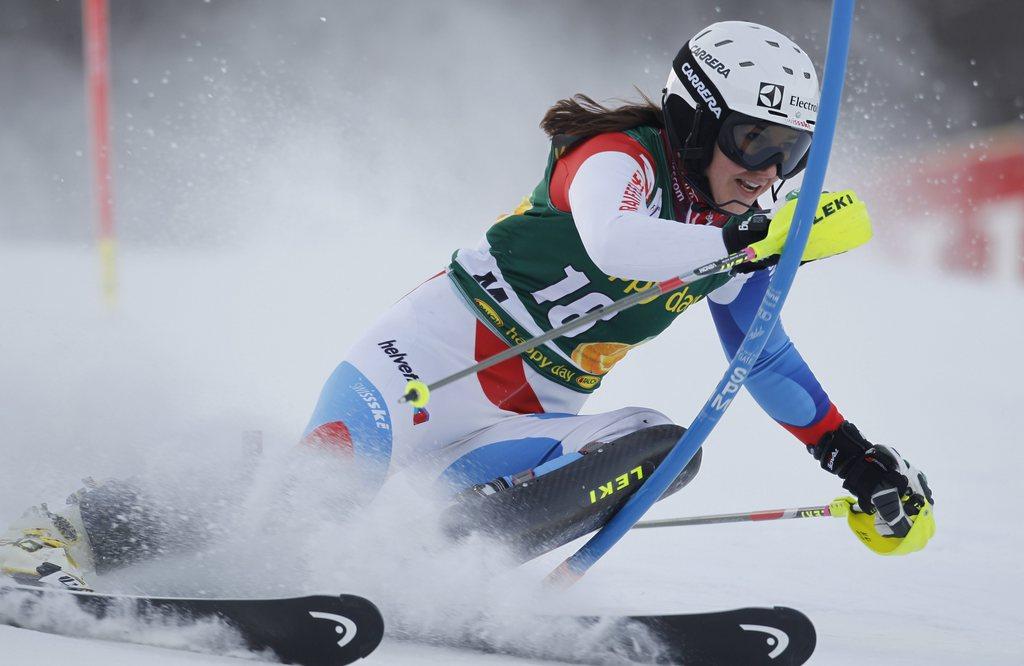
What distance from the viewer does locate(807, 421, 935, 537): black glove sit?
8.71 ft

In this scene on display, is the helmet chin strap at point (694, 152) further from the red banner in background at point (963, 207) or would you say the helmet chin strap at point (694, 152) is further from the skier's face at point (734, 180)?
the red banner in background at point (963, 207)

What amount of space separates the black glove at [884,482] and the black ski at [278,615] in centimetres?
135

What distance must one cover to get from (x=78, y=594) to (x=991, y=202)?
22.9 feet

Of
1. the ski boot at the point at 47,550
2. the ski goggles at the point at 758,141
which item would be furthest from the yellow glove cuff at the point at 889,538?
the ski boot at the point at 47,550

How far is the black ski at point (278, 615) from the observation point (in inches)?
77.5

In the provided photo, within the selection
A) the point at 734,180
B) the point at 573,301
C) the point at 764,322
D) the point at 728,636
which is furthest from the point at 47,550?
the point at 734,180

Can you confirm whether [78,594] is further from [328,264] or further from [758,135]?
[328,264]

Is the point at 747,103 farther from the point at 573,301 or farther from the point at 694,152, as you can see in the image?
the point at 573,301

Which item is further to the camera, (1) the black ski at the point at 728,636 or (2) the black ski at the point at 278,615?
(1) the black ski at the point at 728,636

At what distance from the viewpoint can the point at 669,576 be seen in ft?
10.7

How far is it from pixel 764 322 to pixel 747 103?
1.67 ft

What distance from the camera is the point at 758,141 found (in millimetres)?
2469

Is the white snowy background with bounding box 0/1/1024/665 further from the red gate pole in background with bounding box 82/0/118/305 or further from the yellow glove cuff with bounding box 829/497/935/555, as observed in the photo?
the red gate pole in background with bounding box 82/0/118/305

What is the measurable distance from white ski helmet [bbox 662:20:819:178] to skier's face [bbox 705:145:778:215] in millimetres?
20
